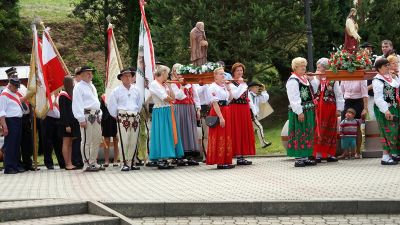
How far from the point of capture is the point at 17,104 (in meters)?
18.1

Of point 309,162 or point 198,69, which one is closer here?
point 309,162

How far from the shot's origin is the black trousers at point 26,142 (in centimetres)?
1895

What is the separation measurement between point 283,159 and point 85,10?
105 feet

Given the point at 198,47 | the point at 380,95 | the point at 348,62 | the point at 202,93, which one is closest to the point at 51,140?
the point at 202,93

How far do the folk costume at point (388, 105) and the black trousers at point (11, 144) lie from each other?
6740 mm

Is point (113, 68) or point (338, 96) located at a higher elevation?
point (113, 68)

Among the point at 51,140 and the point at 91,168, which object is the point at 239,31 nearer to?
the point at 51,140

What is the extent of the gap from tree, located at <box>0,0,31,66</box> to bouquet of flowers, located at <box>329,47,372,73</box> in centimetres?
2714

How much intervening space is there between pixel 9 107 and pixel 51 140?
1.52 m

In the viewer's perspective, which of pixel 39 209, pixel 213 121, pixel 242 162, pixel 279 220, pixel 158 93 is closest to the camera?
pixel 279 220

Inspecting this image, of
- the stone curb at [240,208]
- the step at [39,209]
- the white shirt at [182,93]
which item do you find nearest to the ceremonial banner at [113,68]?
the white shirt at [182,93]

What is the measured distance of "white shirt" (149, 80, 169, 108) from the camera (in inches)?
685

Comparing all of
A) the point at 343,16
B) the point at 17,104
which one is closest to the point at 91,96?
the point at 17,104

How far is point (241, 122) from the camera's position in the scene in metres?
17.6
